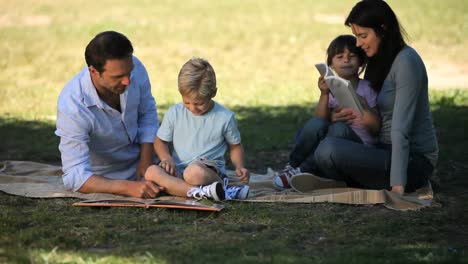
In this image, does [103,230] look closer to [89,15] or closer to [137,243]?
[137,243]

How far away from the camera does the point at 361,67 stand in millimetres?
6516

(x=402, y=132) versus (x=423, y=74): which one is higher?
(x=423, y=74)

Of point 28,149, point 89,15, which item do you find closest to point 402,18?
point 89,15

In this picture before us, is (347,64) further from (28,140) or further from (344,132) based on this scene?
(28,140)

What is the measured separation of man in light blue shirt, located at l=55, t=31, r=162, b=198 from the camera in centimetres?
592

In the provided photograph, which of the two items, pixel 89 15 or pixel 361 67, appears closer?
pixel 361 67

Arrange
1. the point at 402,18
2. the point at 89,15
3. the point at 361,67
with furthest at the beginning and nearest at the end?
the point at 89,15
the point at 402,18
the point at 361,67

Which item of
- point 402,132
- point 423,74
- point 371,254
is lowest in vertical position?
point 371,254

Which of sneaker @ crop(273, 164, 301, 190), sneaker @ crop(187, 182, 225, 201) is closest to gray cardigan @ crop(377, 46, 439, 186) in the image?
sneaker @ crop(273, 164, 301, 190)

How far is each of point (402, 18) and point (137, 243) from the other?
14.7 metres

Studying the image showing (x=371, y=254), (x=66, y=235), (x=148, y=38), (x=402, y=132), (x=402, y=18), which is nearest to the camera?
(x=371, y=254)

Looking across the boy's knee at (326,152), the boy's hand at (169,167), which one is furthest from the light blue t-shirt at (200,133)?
the boy's knee at (326,152)

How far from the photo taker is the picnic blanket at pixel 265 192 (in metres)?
5.89

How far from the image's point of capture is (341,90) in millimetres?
6000
